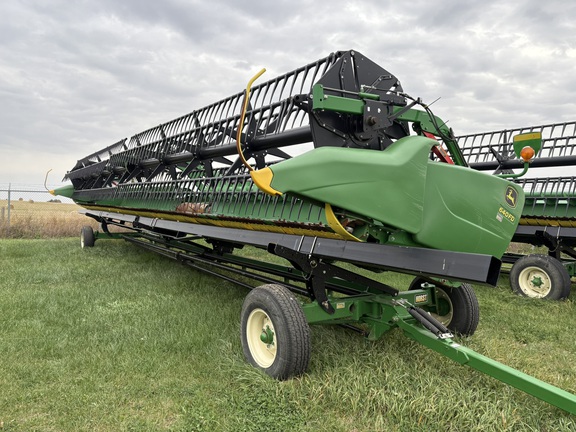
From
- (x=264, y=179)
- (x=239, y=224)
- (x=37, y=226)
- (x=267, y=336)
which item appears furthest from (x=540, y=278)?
(x=37, y=226)

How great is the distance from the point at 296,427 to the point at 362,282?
1287mm

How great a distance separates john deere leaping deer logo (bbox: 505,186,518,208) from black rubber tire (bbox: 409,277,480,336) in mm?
1017

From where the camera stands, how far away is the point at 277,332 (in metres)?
2.76

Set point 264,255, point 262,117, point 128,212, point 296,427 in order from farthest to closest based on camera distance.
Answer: point 264,255 → point 128,212 → point 262,117 → point 296,427

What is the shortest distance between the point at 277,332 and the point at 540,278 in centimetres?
474

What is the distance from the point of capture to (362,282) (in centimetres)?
326

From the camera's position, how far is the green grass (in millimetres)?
2355

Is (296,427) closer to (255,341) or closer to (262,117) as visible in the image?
(255,341)

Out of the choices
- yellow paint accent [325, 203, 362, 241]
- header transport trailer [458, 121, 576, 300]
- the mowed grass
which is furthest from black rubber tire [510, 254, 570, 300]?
the mowed grass

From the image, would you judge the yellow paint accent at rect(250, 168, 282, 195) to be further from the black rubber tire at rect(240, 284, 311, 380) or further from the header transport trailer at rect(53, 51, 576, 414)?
the black rubber tire at rect(240, 284, 311, 380)

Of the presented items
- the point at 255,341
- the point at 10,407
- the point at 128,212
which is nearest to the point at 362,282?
the point at 255,341

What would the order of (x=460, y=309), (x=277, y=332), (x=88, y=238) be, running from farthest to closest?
(x=88, y=238) → (x=460, y=309) → (x=277, y=332)

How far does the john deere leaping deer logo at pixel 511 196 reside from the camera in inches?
110

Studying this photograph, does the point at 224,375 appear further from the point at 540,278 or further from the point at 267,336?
the point at 540,278
